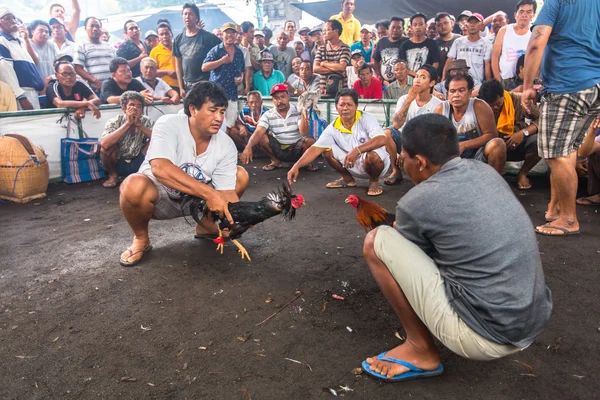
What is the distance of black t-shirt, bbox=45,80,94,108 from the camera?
5805 millimetres

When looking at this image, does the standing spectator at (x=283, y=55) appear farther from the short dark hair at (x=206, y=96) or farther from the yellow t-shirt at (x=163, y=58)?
the short dark hair at (x=206, y=96)

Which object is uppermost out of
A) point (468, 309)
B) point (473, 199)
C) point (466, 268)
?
point (473, 199)

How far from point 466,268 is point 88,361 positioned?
181 centimetres

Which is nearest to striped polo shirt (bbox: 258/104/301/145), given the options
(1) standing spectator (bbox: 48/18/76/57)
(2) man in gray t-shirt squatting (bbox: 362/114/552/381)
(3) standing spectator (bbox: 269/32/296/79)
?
(3) standing spectator (bbox: 269/32/296/79)

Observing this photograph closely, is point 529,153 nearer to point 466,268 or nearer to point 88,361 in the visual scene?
point 466,268

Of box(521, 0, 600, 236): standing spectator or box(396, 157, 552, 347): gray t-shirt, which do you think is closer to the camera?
box(396, 157, 552, 347): gray t-shirt

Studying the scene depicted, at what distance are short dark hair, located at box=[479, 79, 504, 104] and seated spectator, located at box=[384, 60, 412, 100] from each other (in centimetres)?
163

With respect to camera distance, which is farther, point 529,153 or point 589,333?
point 529,153

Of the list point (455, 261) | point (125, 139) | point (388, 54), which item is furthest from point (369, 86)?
point (455, 261)

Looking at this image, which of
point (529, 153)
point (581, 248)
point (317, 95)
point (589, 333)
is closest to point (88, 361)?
point (589, 333)

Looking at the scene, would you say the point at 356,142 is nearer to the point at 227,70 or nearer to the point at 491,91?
the point at 491,91

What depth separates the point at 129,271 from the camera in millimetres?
3074

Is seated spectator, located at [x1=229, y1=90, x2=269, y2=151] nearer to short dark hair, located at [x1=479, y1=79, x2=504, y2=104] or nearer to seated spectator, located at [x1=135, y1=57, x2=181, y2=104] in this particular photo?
seated spectator, located at [x1=135, y1=57, x2=181, y2=104]

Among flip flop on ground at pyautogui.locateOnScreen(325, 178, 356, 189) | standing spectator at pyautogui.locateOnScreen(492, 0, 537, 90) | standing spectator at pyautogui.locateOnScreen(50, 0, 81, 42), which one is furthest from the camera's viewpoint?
standing spectator at pyautogui.locateOnScreen(50, 0, 81, 42)
